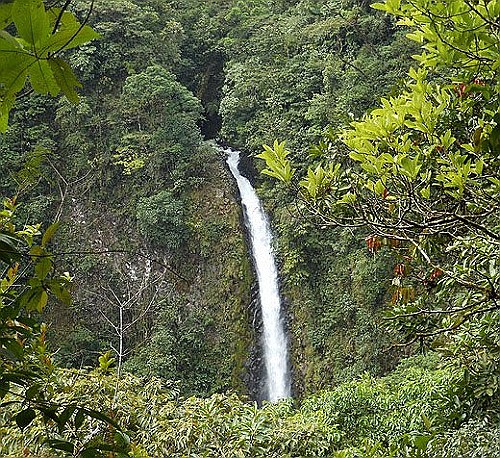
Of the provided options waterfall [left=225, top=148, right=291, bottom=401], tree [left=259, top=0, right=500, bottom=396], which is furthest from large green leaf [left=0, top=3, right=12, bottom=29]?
waterfall [left=225, top=148, right=291, bottom=401]

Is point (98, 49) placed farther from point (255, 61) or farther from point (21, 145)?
point (255, 61)

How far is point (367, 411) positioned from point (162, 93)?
22.6 ft

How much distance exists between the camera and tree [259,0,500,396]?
1120 mm

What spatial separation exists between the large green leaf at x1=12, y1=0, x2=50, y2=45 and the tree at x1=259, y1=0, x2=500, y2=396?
2.37ft

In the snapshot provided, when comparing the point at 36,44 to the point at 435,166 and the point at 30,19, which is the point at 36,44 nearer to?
the point at 30,19

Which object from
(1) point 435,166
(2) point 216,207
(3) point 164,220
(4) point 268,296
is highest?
(1) point 435,166

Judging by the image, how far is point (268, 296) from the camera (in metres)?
8.36

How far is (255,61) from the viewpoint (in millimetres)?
9656

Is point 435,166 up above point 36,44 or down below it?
below

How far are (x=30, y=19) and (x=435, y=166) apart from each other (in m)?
1.46

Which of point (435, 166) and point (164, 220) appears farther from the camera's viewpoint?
point (164, 220)

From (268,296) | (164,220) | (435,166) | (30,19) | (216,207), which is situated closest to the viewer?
(30,19)

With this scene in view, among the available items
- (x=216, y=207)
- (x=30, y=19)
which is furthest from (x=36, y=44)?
(x=216, y=207)

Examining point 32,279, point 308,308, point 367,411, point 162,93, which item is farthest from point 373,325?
point 32,279
